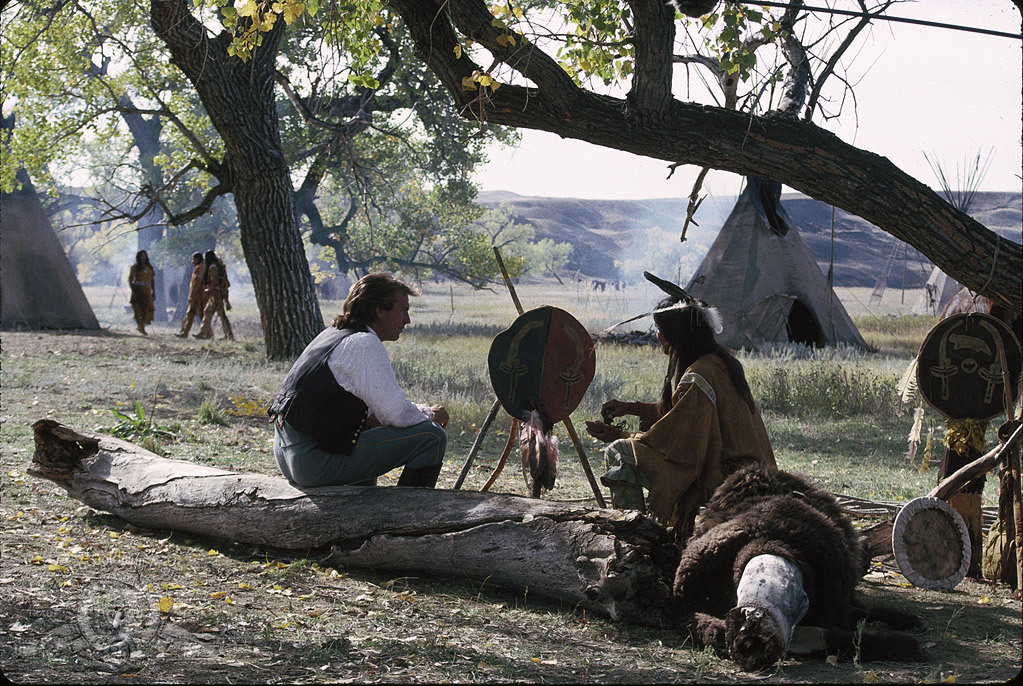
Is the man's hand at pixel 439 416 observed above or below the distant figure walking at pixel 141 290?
below

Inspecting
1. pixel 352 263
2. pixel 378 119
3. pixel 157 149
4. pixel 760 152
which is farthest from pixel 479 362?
pixel 157 149

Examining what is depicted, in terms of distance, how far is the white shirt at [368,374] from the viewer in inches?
170

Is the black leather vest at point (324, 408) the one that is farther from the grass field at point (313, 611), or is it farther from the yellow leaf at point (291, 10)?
the yellow leaf at point (291, 10)

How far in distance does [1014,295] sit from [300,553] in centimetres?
377

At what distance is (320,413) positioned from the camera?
4312mm

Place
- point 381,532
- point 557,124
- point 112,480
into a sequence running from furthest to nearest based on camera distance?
point 112,480 < point 557,124 < point 381,532

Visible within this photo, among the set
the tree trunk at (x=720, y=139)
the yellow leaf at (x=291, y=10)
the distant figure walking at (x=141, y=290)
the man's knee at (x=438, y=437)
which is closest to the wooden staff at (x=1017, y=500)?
the tree trunk at (x=720, y=139)

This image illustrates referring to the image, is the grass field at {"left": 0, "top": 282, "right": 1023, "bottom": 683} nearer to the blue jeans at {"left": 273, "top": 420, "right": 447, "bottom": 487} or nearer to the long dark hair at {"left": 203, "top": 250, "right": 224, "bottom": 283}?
the blue jeans at {"left": 273, "top": 420, "right": 447, "bottom": 487}

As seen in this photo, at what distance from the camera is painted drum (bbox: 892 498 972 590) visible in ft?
12.6

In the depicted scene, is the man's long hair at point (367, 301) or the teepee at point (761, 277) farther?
the teepee at point (761, 277)

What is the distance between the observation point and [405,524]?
4.11 m

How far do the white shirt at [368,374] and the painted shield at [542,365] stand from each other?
83 centimetres

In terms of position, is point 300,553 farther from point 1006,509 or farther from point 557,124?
point 1006,509

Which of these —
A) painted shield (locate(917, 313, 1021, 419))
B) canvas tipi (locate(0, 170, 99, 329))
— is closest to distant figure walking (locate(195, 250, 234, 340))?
canvas tipi (locate(0, 170, 99, 329))
